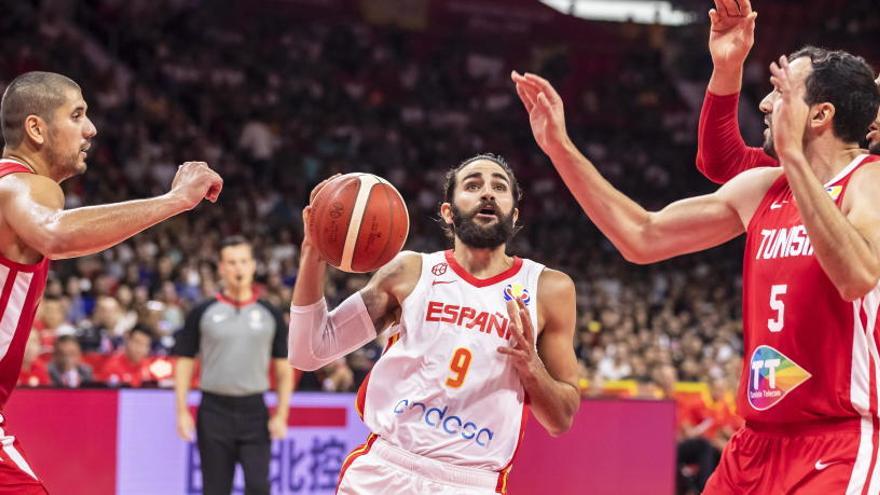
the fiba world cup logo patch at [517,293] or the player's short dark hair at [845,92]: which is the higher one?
the player's short dark hair at [845,92]

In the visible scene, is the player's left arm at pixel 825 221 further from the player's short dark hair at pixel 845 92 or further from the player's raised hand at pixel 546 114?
the player's raised hand at pixel 546 114

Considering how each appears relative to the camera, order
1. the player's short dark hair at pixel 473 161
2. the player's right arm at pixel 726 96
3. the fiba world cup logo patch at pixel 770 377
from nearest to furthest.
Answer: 1. the fiba world cup logo patch at pixel 770 377
2. the player's right arm at pixel 726 96
3. the player's short dark hair at pixel 473 161

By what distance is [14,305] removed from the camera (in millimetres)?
3680

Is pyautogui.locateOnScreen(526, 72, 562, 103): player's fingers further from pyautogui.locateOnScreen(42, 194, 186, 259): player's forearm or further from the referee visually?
the referee

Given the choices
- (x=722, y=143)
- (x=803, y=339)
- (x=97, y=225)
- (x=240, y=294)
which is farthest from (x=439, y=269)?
(x=240, y=294)

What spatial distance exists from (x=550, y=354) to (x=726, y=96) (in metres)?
1.18

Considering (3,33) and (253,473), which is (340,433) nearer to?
(253,473)

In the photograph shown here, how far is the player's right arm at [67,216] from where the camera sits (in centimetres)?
348

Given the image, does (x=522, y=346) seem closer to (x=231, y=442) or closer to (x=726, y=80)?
(x=726, y=80)

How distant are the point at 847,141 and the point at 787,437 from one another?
33.8 inches

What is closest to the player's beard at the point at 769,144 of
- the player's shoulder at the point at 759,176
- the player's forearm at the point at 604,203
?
the player's shoulder at the point at 759,176

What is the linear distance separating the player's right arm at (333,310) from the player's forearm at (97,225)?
2.26 ft

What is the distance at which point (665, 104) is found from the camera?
25.0 meters

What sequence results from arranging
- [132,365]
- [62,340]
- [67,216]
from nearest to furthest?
[67,216] → [62,340] → [132,365]
